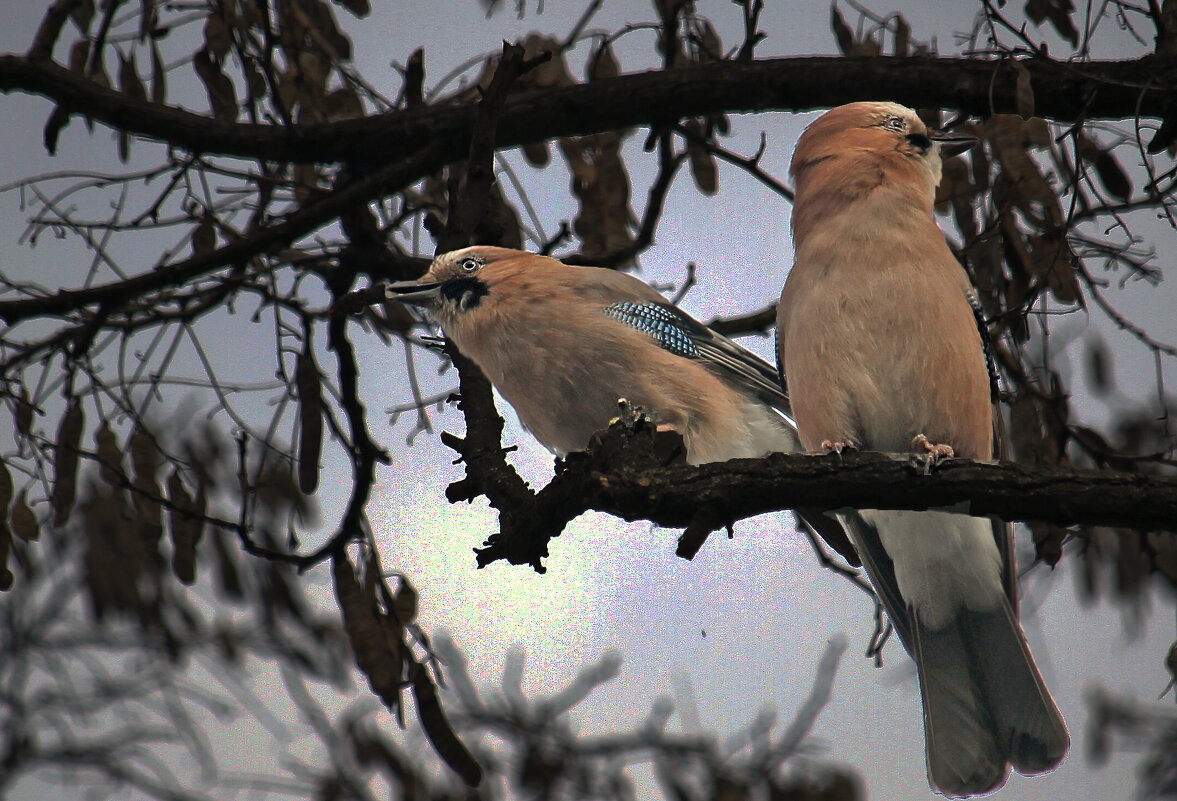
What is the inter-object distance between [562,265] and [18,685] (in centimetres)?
398

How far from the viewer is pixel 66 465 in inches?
129

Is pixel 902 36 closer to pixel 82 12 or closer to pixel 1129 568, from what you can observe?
pixel 1129 568

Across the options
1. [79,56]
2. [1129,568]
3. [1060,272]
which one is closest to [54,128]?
[79,56]

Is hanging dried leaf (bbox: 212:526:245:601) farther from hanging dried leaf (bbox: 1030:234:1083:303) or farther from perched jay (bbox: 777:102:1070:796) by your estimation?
hanging dried leaf (bbox: 1030:234:1083:303)

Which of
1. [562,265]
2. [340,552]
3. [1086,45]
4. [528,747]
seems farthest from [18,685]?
[1086,45]

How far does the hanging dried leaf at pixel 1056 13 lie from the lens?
143 inches

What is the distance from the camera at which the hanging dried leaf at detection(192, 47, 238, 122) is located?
3.75 metres

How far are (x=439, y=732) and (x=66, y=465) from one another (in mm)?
1341

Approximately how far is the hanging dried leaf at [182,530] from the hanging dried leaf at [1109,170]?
2.87m

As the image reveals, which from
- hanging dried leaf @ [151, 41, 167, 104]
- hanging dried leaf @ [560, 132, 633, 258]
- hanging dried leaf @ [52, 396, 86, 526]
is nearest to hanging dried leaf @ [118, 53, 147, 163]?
hanging dried leaf @ [151, 41, 167, 104]

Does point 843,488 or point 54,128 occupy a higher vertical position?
point 54,128

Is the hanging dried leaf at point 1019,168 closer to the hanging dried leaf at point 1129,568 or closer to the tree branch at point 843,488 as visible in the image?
the tree branch at point 843,488

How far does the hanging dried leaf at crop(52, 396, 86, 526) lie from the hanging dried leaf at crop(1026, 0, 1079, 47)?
3271 mm

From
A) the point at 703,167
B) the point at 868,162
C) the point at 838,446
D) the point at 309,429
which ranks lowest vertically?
the point at 838,446
